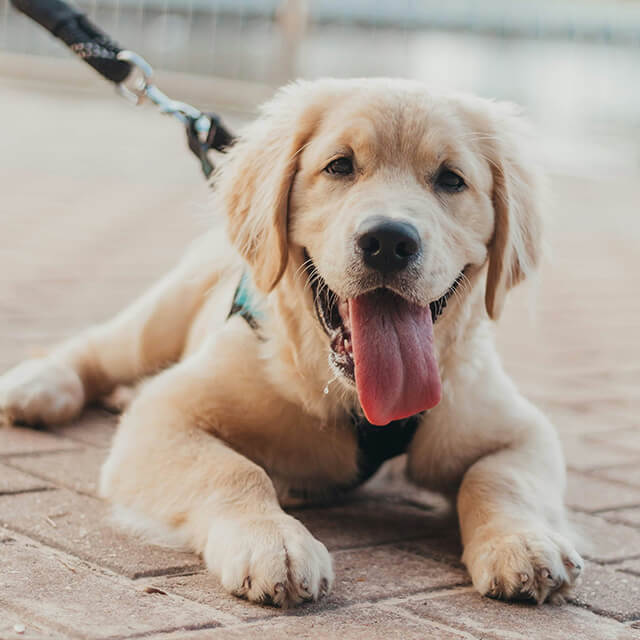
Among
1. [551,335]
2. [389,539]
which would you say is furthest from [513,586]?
[551,335]

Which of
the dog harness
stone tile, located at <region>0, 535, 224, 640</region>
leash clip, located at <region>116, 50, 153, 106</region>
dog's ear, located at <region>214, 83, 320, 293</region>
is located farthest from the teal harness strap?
stone tile, located at <region>0, 535, 224, 640</region>

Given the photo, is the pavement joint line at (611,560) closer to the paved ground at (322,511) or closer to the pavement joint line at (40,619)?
the paved ground at (322,511)

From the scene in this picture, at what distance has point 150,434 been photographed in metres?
2.96

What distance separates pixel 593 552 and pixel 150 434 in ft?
3.88

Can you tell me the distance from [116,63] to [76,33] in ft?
0.53

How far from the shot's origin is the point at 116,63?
3689mm

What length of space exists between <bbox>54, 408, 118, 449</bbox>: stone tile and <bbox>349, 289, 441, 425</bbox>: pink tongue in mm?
1129

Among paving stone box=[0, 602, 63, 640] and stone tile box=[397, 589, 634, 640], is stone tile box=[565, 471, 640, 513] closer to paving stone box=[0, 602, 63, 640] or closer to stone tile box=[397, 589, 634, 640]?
stone tile box=[397, 589, 634, 640]

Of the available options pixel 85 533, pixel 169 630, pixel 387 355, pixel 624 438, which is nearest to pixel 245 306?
pixel 387 355

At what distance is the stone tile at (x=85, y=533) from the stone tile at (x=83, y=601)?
84mm

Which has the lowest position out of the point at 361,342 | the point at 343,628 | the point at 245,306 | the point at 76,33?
the point at 343,628

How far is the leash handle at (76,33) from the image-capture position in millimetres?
3670

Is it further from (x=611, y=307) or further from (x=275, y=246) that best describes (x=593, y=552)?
(x=611, y=307)

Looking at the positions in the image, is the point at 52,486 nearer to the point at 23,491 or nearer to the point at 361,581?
the point at 23,491
